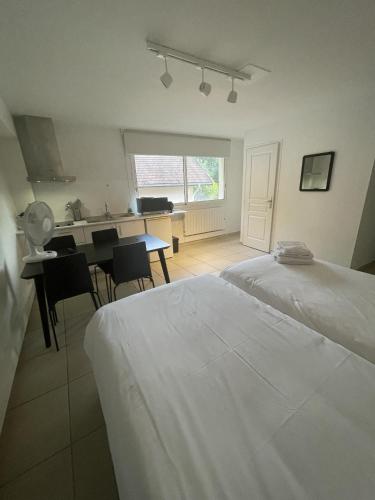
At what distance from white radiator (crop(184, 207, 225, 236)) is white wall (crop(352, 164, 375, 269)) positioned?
9.61 feet

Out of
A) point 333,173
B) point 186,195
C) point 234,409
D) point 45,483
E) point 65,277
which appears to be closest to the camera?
point 234,409

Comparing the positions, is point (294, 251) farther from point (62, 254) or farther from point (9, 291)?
point (9, 291)

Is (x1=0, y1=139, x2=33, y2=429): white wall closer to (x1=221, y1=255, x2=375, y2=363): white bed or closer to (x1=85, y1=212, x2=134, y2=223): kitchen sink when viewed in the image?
(x1=85, y1=212, x2=134, y2=223): kitchen sink

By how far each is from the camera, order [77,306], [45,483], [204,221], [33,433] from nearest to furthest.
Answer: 1. [45,483]
2. [33,433]
3. [77,306]
4. [204,221]

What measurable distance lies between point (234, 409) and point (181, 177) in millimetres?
4482

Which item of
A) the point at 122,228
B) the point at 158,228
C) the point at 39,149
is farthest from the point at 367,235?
the point at 39,149

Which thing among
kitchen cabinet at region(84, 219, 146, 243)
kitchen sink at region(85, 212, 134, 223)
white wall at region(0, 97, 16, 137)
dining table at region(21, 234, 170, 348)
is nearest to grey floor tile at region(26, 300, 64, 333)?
dining table at region(21, 234, 170, 348)

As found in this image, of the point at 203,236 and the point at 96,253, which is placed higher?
the point at 96,253

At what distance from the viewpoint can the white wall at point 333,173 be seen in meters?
2.63

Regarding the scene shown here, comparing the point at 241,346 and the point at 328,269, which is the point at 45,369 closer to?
the point at 241,346

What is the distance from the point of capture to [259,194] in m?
4.09

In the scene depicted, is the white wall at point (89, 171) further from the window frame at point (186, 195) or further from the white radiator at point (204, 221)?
the white radiator at point (204, 221)

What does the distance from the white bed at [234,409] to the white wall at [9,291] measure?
87 centimetres

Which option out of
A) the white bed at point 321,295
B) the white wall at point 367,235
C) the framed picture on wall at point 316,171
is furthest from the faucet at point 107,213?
the white wall at point 367,235
